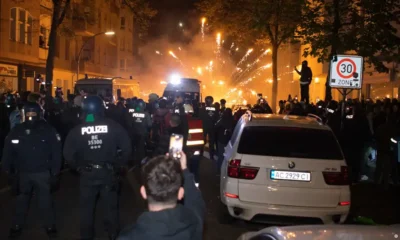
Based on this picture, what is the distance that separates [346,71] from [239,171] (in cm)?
477

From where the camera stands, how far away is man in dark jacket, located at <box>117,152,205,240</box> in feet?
8.99

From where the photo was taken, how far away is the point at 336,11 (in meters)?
15.5

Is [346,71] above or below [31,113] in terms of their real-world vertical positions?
above

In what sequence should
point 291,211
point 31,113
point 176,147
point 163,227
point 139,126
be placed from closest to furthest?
1. point 163,227
2. point 176,147
3. point 31,113
4. point 291,211
5. point 139,126

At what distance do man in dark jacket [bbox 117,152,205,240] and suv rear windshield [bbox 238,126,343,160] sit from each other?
181 inches

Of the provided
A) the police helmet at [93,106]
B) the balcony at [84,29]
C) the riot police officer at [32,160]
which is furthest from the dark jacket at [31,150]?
the balcony at [84,29]

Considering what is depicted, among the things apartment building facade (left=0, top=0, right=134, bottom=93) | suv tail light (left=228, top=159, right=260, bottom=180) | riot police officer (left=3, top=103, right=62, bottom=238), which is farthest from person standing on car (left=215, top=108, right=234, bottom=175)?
apartment building facade (left=0, top=0, right=134, bottom=93)

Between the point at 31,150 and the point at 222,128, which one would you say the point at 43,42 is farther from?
the point at 31,150

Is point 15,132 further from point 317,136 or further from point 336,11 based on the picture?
point 336,11

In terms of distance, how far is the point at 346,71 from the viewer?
1095cm

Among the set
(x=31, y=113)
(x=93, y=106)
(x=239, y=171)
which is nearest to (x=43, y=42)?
(x=31, y=113)

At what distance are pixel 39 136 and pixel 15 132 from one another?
1.08 ft

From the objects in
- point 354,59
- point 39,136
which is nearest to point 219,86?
point 354,59

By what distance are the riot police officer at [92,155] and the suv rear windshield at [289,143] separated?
209 centimetres
